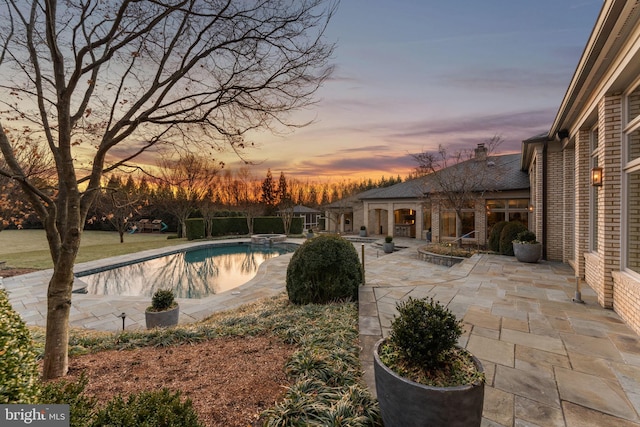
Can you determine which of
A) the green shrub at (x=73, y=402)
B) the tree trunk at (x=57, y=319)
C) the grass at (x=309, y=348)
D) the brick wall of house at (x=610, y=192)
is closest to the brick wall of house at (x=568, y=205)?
the brick wall of house at (x=610, y=192)

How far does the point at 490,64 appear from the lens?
904 centimetres

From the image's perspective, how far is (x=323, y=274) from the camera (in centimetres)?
555

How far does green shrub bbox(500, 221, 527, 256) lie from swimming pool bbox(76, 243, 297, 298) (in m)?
9.88

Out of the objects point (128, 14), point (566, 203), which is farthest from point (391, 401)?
point (566, 203)

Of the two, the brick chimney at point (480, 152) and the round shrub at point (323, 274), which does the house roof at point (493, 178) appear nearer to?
the brick chimney at point (480, 152)

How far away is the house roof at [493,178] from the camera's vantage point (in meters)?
14.3

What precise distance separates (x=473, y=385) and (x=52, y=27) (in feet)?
16.7

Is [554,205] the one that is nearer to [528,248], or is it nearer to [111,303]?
[528,248]

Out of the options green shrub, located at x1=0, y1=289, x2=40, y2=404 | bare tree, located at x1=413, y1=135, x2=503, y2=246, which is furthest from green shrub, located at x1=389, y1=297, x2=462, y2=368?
bare tree, located at x1=413, y1=135, x2=503, y2=246

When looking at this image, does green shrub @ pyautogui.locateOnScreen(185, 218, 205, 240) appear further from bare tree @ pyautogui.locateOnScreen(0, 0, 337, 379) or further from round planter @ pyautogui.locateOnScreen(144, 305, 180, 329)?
bare tree @ pyautogui.locateOnScreen(0, 0, 337, 379)

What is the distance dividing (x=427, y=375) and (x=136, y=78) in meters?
5.07

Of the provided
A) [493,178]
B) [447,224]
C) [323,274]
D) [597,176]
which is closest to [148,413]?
[323,274]

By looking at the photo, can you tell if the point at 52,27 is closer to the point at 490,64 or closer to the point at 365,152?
the point at 490,64

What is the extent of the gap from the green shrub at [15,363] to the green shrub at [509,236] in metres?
12.3
